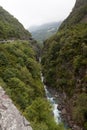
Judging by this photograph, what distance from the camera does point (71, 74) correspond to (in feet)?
325

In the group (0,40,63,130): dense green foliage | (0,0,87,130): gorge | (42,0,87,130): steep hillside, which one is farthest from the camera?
(42,0,87,130): steep hillside

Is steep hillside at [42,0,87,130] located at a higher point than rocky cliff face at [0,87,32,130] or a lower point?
lower

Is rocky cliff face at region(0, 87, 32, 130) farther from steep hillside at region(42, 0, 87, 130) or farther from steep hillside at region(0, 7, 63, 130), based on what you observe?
steep hillside at region(42, 0, 87, 130)

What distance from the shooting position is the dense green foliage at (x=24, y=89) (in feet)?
170

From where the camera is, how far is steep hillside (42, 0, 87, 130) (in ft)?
246

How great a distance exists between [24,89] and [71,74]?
32.4 meters

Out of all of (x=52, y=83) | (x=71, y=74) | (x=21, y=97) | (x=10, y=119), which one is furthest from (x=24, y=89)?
(x=52, y=83)

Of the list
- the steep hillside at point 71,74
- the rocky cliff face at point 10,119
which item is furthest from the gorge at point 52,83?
the rocky cliff face at point 10,119

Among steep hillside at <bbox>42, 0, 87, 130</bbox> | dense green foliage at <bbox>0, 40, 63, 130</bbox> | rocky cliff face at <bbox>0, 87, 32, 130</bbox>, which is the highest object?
rocky cliff face at <bbox>0, 87, 32, 130</bbox>

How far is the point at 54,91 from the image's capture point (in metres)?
106

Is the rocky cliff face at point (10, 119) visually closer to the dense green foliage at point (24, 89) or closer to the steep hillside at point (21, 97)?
the steep hillside at point (21, 97)

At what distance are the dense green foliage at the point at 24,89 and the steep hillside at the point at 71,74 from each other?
9.14 m

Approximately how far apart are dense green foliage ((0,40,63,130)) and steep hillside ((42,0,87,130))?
360 inches

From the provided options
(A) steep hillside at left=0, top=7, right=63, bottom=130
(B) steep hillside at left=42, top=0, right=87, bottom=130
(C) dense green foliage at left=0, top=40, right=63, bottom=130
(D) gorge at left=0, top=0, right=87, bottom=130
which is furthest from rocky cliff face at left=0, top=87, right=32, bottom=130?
(B) steep hillside at left=42, top=0, right=87, bottom=130
